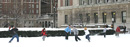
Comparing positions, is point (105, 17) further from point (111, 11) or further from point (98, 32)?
point (98, 32)

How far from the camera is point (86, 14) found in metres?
67.6

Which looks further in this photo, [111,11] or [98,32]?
[111,11]

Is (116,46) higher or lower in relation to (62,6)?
lower

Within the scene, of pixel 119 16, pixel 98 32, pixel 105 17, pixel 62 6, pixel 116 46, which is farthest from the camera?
pixel 62 6

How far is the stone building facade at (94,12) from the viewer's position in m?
57.8

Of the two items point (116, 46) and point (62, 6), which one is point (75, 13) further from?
point (116, 46)

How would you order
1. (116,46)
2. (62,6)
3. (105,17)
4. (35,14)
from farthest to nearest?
(35,14) → (62,6) → (105,17) → (116,46)

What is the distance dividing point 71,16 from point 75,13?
131 cm

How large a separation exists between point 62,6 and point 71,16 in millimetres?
8192

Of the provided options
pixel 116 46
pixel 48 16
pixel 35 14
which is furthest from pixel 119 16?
pixel 35 14

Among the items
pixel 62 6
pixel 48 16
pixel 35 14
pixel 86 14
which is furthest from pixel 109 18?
pixel 35 14

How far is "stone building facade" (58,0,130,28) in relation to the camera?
57750 mm

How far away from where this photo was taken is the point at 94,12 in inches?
2564

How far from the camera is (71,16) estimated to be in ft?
226
